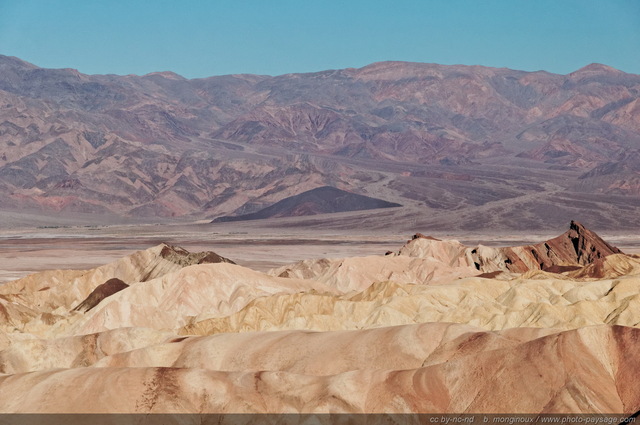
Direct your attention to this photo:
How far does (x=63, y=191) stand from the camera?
186 meters

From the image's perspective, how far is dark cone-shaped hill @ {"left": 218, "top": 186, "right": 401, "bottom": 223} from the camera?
174 m

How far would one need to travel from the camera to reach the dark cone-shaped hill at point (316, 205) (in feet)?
570

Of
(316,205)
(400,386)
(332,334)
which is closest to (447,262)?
(332,334)

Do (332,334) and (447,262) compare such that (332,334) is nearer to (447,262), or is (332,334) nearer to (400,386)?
(400,386)

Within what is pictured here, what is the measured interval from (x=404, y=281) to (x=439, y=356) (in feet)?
108

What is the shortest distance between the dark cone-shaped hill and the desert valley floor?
81049 millimetres

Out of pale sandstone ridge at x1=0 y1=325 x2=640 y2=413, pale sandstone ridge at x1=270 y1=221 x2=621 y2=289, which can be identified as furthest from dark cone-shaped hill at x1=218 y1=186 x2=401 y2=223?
pale sandstone ridge at x1=0 y1=325 x2=640 y2=413

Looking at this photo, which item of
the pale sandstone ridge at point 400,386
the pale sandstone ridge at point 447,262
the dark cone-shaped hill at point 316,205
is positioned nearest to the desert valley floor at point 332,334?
the pale sandstone ridge at point 400,386

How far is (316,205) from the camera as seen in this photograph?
176 m

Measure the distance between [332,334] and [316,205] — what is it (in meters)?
145

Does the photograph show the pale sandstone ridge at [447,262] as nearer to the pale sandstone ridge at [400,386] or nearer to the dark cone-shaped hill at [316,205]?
the pale sandstone ridge at [400,386]

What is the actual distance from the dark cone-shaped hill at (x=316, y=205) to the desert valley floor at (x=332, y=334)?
81.0 m

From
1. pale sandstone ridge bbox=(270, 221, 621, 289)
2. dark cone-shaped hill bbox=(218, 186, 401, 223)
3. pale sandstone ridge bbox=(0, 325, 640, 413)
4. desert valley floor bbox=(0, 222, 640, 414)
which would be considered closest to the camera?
pale sandstone ridge bbox=(0, 325, 640, 413)

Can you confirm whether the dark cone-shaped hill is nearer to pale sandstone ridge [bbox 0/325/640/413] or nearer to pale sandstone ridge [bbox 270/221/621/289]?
pale sandstone ridge [bbox 270/221/621/289]
